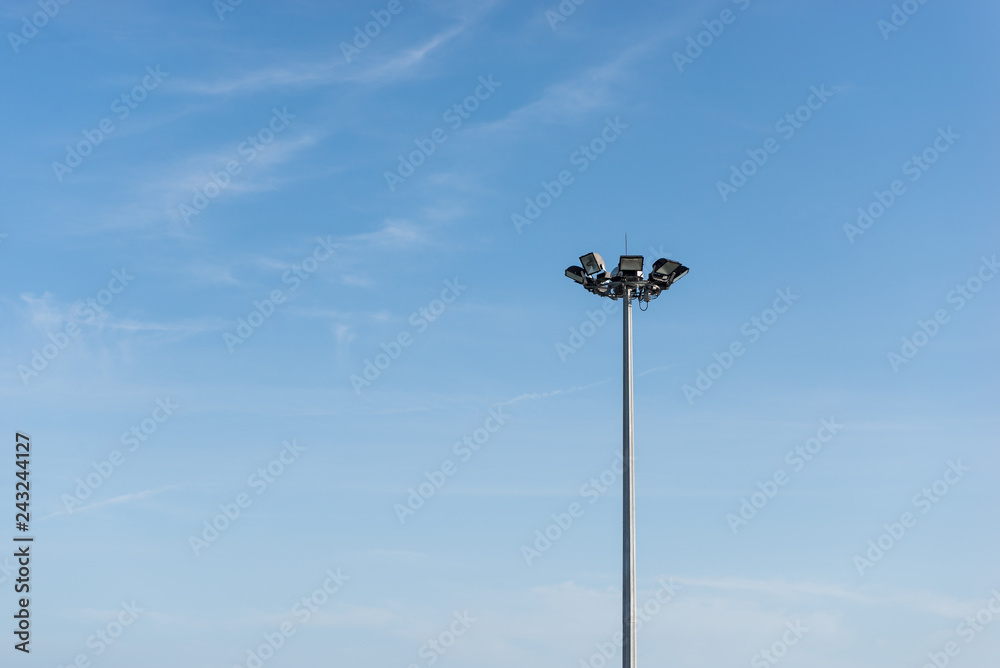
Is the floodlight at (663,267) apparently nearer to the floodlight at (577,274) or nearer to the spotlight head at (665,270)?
the spotlight head at (665,270)

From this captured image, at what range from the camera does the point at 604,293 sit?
23.1 metres

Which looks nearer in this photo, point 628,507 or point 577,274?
point 628,507

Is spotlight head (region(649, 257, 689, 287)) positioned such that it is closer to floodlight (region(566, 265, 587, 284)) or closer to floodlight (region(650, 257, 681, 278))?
floodlight (region(650, 257, 681, 278))

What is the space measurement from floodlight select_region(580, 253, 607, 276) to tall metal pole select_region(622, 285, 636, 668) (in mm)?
776

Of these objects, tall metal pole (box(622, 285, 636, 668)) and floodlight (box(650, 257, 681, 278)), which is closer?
Result: tall metal pole (box(622, 285, 636, 668))

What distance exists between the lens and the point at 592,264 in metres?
22.9

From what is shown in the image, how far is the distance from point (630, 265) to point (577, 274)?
4.31ft

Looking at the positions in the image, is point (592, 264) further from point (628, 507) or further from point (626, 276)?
point (628, 507)

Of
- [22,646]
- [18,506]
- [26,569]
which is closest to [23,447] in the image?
[18,506]

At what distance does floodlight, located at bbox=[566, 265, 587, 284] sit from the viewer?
23.1m

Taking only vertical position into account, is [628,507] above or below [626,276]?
below

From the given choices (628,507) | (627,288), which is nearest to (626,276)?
(627,288)

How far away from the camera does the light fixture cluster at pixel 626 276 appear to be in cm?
2259

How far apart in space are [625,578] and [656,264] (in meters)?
7.00
